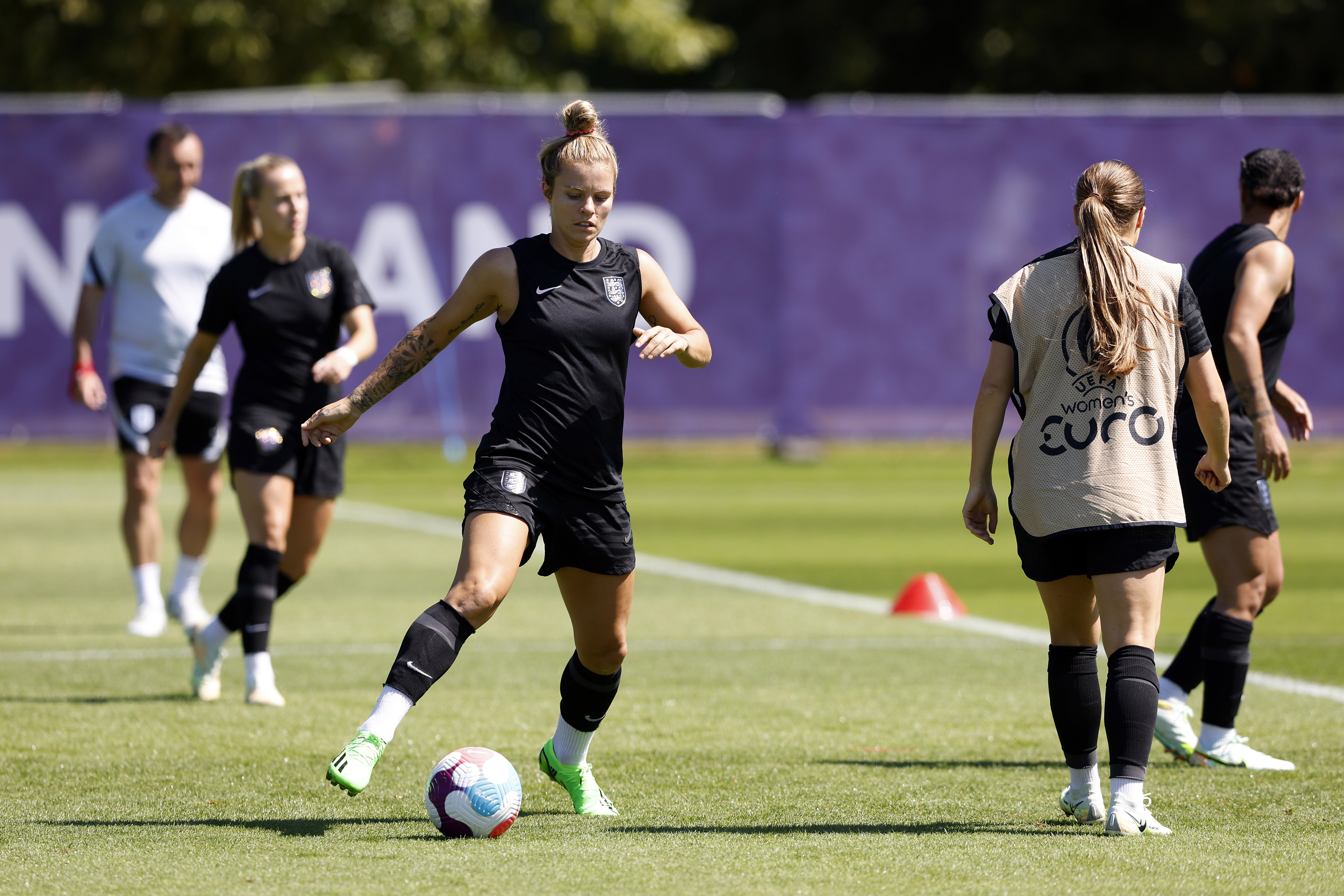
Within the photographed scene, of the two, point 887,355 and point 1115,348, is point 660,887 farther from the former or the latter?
point 887,355

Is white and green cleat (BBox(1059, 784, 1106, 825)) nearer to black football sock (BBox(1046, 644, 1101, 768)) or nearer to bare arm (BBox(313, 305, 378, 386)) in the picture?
black football sock (BBox(1046, 644, 1101, 768))

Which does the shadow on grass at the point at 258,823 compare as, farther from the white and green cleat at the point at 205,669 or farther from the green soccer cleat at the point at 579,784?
the white and green cleat at the point at 205,669

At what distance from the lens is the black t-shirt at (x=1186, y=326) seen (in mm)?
5191

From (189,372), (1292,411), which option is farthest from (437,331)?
(1292,411)

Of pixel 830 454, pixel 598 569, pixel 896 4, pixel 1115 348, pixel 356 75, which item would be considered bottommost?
pixel 830 454

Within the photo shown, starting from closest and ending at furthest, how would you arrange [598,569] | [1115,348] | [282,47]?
1. [1115,348]
2. [598,569]
3. [282,47]

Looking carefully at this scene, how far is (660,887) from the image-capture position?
4.57m

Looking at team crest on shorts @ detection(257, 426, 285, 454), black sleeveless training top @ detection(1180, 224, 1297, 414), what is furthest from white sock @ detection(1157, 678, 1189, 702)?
team crest on shorts @ detection(257, 426, 285, 454)

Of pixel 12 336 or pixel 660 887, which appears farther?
pixel 12 336

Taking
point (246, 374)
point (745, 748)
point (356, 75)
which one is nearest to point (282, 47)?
A: point (356, 75)

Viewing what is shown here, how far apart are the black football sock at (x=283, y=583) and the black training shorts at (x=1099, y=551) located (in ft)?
12.3

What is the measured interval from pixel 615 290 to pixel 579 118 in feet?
1.72

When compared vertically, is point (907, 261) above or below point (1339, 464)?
above

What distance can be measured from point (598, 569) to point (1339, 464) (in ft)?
61.6
